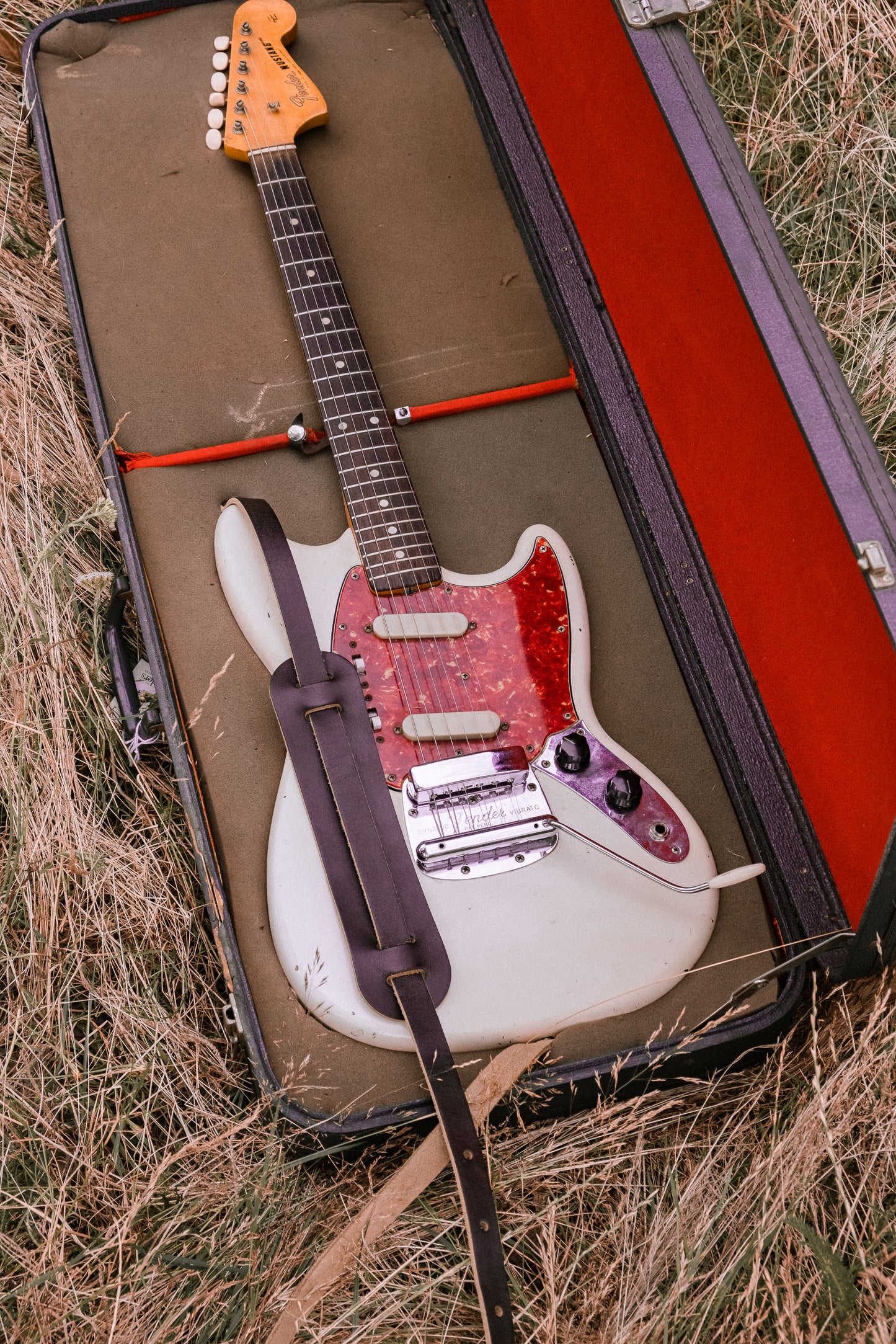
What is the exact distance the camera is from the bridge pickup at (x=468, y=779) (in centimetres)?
173

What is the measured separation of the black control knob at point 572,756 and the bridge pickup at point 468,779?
6cm

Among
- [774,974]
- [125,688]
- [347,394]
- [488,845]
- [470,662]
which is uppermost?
[347,394]

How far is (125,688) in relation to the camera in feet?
6.32

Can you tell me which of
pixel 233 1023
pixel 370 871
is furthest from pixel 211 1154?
pixel 370 871

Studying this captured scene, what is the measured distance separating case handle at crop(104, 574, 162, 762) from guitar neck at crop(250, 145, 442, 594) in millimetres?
463

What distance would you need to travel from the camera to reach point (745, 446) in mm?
1768

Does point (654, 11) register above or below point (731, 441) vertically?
above

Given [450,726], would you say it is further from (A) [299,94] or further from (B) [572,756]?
(A) [299,94]

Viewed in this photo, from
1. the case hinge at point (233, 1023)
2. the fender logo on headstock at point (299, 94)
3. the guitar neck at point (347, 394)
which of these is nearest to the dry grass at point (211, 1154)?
the case hinge at point (233, 1023)

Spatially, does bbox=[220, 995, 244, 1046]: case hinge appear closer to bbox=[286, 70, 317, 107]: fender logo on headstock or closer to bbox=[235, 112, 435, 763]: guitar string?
bbox=[235, 112, 435, 763]: guitar string

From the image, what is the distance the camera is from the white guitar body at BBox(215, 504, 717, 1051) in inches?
64.2

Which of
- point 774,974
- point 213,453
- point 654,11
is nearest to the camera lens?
point 774,974

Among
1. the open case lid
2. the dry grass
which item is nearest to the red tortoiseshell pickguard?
the open case lid

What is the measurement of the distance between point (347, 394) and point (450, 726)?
71 cm
